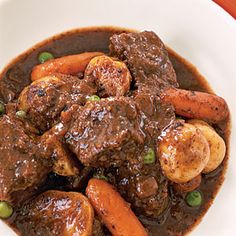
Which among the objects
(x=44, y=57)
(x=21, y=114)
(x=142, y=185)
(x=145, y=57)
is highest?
(x=145, y=57)

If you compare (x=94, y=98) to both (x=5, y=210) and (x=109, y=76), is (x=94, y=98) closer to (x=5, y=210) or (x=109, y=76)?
(x=109, y=76)

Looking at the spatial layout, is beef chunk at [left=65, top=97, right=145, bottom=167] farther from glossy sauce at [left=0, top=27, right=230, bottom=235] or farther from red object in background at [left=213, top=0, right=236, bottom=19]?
red object in background at [left=213, top=0, right=236, bottom=19]

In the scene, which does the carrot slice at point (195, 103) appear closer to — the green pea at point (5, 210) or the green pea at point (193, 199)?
the green pea at point (193, 199)

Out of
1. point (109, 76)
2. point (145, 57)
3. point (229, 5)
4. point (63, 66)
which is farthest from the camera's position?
point (229, 5)

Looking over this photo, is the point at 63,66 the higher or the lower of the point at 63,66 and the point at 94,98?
the lower

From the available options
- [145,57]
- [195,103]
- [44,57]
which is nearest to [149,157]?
[195,103]

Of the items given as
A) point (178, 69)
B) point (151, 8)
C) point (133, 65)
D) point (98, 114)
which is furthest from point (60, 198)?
point (151, 8)
